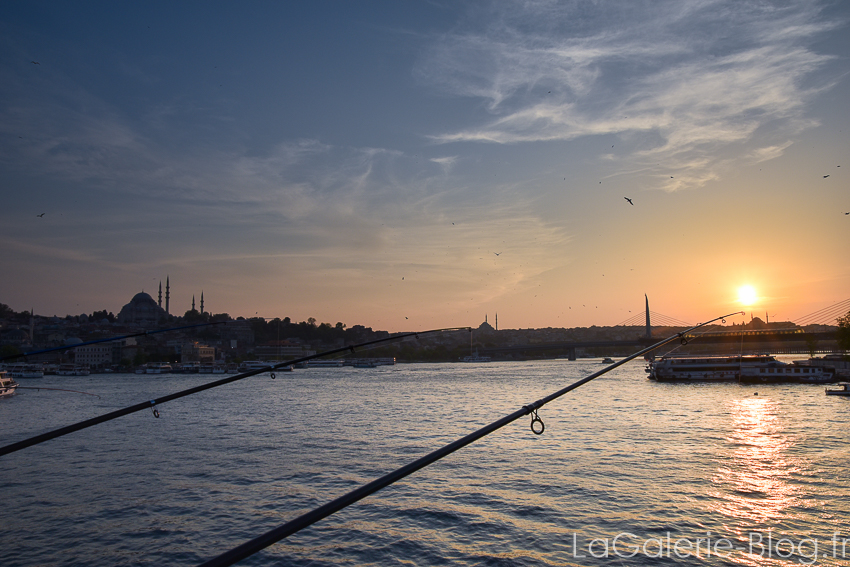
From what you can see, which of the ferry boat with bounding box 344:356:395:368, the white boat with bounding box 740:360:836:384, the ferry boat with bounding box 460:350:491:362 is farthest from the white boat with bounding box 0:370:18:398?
the ferry boat with bounding box 460:350:491:362

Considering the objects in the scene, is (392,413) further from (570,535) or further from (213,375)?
(213,375)

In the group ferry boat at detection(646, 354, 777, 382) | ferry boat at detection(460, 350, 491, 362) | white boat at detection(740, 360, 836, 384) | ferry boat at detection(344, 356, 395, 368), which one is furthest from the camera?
ferry boat at detection(460, 350, 491, 362)

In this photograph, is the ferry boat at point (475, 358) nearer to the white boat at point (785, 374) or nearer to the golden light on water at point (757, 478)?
the white boat at point (785, 374)

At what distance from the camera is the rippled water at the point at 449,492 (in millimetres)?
12172

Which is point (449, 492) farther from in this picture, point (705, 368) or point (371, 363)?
point (371, 363)

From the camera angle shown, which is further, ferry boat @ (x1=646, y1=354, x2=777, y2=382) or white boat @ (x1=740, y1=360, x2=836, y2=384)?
ferry boat @ (x1=646, y1=354, x2=777, y2=382)

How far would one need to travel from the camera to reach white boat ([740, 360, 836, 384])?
60475 mm

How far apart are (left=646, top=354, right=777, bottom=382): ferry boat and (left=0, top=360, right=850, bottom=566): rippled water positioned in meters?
34.1

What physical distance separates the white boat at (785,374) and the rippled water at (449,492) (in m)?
31.8

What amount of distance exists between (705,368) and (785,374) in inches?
333

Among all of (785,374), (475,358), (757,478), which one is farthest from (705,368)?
(475,358)

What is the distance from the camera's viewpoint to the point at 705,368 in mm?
68312

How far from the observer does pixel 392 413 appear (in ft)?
127

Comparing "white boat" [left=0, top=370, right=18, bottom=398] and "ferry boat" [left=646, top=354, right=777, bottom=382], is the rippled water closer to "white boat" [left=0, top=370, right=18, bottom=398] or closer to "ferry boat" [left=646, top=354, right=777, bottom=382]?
"white boat" [left=0, top=370, right=18, bottom=398]
